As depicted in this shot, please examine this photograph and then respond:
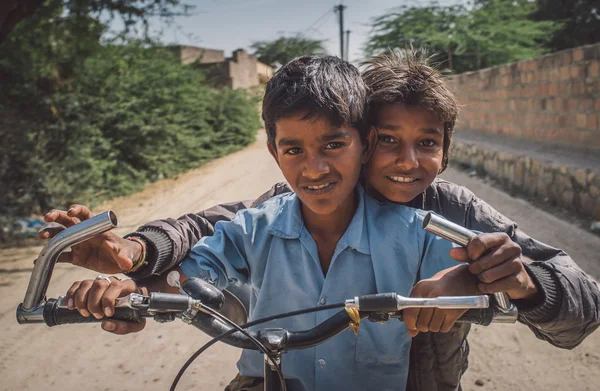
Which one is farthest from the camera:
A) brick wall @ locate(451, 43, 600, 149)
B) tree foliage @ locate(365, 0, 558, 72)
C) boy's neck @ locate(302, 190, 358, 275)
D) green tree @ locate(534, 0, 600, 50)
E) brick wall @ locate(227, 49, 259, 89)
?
brick wall @ locate(227, 49, 259, 89)

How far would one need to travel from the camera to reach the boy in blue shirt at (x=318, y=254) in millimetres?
1539

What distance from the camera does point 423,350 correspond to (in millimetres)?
1647

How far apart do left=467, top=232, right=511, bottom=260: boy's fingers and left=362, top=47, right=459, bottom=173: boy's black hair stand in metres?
0.83

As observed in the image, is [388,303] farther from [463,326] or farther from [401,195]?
[401,195]

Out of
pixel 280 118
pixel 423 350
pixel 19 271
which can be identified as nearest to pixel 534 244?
pixel 423 350

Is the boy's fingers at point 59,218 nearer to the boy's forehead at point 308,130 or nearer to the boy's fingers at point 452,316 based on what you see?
the boy's forehead at point 308,130

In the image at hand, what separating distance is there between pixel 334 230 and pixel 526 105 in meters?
7.96

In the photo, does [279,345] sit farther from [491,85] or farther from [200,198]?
[491,85]

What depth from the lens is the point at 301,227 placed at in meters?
1.62

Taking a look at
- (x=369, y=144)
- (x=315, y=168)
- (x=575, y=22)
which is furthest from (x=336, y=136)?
(x=575, y=22)

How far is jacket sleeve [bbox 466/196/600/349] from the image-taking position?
1.38 metres

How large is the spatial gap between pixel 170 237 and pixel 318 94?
755mm

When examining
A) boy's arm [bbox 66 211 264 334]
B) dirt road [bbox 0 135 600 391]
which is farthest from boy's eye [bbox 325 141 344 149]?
dirt road [bbox 0 135 600 391]

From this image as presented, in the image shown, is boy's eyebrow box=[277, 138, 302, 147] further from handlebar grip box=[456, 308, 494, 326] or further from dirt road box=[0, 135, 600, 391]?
dirt road box=[0, 135, 600, 391]
